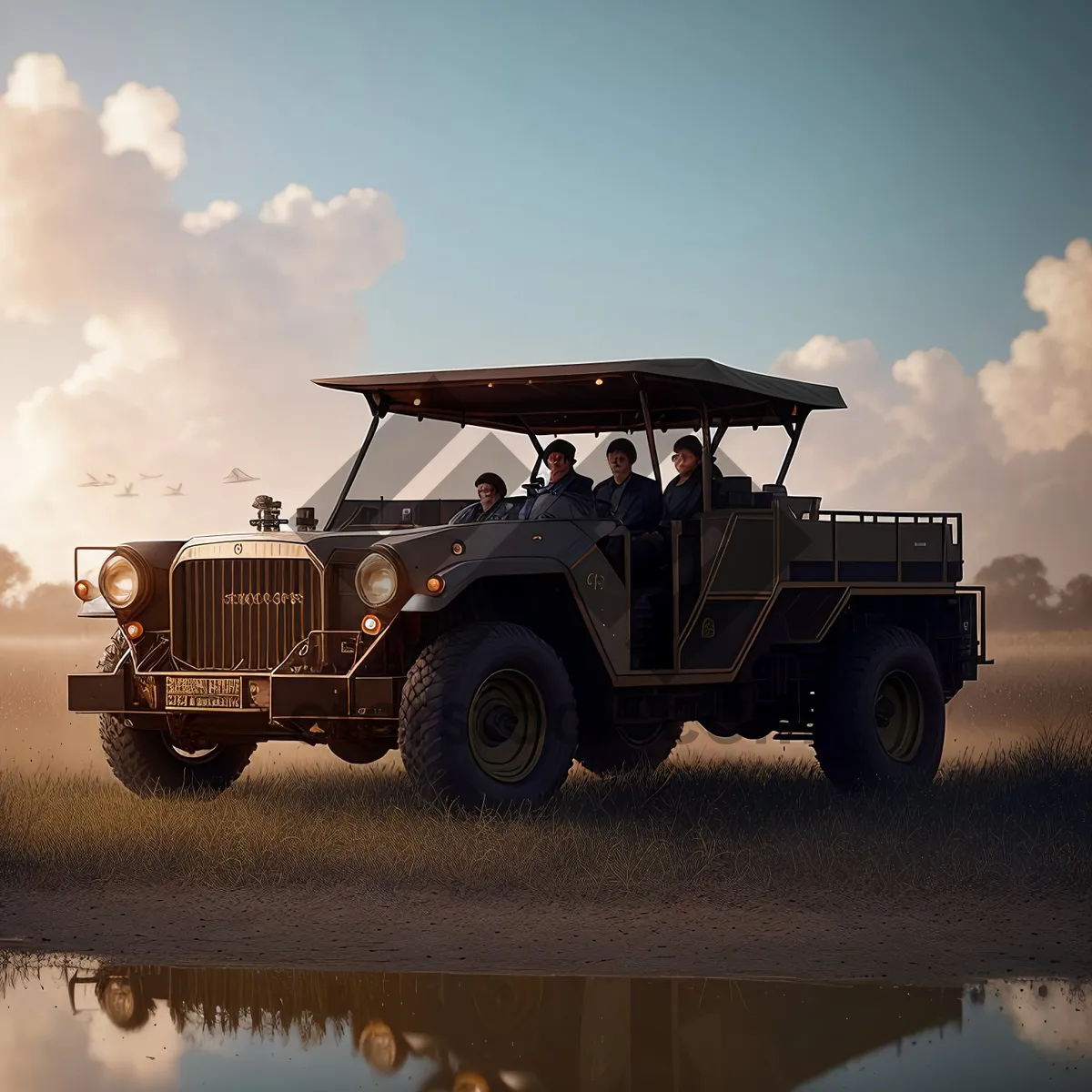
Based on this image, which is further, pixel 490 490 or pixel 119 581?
pixel 490 490

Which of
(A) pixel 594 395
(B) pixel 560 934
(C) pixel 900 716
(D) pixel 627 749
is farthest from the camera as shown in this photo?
(D) pixel 627 749

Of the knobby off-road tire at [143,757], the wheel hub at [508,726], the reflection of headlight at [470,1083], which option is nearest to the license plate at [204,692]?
the knobby off-road tire at [143,757]

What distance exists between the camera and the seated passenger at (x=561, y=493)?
1068cm

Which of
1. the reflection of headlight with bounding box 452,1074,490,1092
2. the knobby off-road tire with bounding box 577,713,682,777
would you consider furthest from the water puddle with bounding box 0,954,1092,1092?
the knobby off-road tire with bounding box 577,713,682,777

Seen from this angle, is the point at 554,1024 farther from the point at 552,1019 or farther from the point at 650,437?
the point at 650,437

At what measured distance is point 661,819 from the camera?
10.5 meters

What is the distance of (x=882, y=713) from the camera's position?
13086 mm

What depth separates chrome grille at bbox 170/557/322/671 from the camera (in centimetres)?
996

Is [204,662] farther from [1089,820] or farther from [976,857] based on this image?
[1089,820]

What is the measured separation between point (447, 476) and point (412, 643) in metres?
2.45

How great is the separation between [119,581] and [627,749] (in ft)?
15.7

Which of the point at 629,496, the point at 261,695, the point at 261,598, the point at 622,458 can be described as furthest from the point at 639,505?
the point at 261,695

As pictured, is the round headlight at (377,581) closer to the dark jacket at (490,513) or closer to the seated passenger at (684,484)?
the dark jacket at (490,513)

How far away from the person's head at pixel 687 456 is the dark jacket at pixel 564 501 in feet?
2.54
